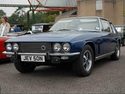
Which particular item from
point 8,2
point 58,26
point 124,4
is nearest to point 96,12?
point 124,4

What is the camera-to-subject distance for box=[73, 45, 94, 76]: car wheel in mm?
6828

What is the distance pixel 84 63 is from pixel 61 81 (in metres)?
0.82

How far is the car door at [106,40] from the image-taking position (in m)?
8.13

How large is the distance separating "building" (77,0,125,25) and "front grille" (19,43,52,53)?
4693cm

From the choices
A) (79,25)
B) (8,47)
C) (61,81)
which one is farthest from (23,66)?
(79,25)

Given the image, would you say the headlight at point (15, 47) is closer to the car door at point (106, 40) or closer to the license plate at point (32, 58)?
the license plate at point (32, 58)

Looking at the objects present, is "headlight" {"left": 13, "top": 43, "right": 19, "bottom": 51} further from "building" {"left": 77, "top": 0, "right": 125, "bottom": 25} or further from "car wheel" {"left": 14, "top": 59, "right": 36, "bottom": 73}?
"building" {"left": 77, "top": 0, "right": 125, "bottom": 25}

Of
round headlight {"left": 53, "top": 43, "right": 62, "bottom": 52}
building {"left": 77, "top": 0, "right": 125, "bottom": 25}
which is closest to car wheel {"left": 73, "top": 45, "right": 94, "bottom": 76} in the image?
round headlight {"left": 53, "top": 43, "right": 62, "bottom": 52}

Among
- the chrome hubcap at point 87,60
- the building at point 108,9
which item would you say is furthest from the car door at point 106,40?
the building at point 108,9

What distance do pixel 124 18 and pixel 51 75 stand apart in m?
47.0

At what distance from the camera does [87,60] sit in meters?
7.30

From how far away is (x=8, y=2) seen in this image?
43906mm

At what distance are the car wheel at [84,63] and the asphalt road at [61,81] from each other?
14 centimetres

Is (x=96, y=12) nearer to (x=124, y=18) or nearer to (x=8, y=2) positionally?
(x=124, y=18)
